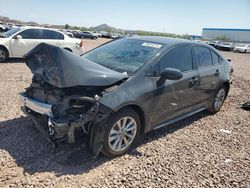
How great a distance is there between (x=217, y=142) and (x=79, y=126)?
2687 millimetres

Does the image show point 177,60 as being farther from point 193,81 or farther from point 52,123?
point 52,123

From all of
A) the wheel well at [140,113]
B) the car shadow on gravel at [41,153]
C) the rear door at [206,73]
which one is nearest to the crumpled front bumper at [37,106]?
the car shadow on gravel at [41,153]

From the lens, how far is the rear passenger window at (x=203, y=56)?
5.32 meters

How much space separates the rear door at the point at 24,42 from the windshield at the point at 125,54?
290 inches

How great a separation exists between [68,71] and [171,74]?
5.01 ft

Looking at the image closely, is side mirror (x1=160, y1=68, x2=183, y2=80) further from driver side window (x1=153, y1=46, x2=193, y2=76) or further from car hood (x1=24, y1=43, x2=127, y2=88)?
car hood (x1=24, y1=43, x2=127, y2=88)

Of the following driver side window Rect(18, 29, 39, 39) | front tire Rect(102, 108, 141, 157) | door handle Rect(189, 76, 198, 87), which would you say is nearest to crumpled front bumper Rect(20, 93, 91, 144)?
front tire Rect(102, 108, 141, 157)

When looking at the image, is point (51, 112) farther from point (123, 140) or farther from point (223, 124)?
point (223, 124)

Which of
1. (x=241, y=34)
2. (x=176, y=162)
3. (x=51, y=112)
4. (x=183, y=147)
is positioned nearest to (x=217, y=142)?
(x=183, y=147)

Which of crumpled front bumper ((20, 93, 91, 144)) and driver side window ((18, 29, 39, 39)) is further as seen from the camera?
driver side window ((18, 29, 39, 39))

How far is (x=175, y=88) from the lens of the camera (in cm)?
451

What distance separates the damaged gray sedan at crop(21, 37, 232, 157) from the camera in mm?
3457

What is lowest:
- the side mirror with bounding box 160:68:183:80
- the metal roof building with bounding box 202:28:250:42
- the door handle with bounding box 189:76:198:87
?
the door handle with bounding box 189:76:198:87

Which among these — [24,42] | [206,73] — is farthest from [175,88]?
[24,42]
